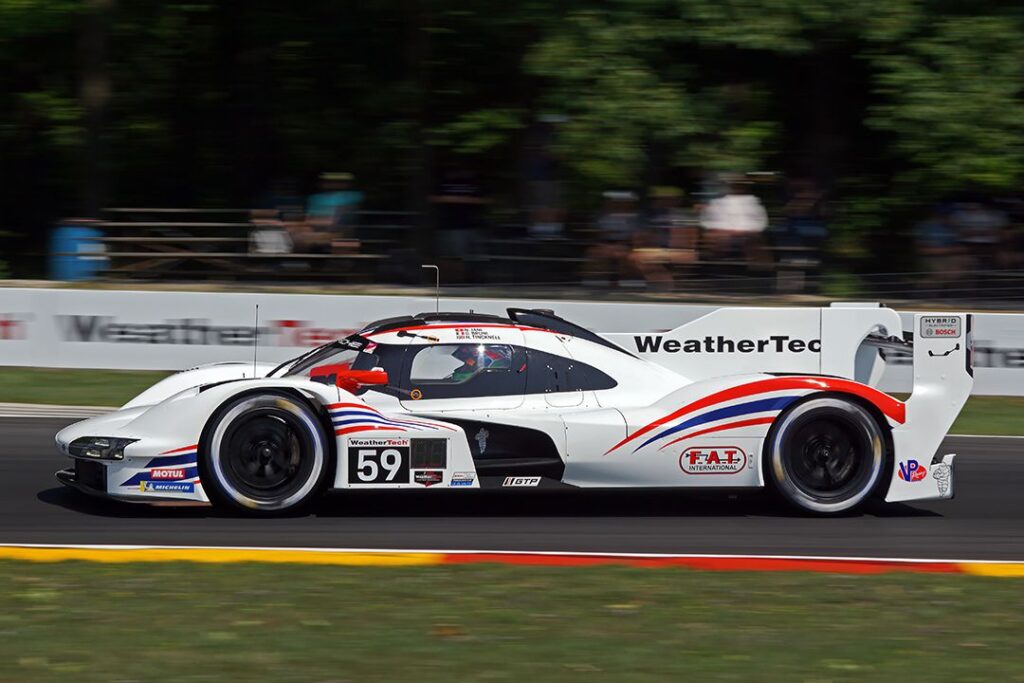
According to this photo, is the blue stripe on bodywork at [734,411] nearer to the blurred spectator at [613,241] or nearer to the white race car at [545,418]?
the white race car at [545,418]

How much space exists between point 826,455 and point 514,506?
1.83 meters

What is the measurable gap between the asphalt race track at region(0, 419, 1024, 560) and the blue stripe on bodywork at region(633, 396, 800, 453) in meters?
0.52

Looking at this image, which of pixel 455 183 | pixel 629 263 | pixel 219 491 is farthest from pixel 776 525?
pixel 455 183

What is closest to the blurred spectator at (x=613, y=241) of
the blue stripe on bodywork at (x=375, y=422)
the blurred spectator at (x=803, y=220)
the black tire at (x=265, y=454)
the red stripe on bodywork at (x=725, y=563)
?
the blurred spectator at (x=803, y=220)

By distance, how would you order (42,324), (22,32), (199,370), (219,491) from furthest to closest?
(22,32) < (42,324) < (199,370) < (219,491)

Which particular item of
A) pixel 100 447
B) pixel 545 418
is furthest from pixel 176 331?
pixel 545 418

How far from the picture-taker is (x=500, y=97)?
17781 mm

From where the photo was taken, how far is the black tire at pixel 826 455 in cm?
787

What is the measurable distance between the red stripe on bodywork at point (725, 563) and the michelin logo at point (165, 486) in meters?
1.66

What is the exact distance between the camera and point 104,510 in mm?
7832

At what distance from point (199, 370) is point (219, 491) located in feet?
3.82

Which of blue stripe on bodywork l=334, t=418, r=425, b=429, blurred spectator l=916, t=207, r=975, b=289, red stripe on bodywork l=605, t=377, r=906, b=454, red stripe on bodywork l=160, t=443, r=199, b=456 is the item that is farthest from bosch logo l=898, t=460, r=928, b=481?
blurred spectator l=916, t=207, r=975, b=289

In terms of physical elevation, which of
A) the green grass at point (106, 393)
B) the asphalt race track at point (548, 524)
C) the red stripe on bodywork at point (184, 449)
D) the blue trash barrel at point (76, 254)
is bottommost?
the asphalt race track at point (548, 524)

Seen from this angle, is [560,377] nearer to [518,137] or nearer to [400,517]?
[400,517]
